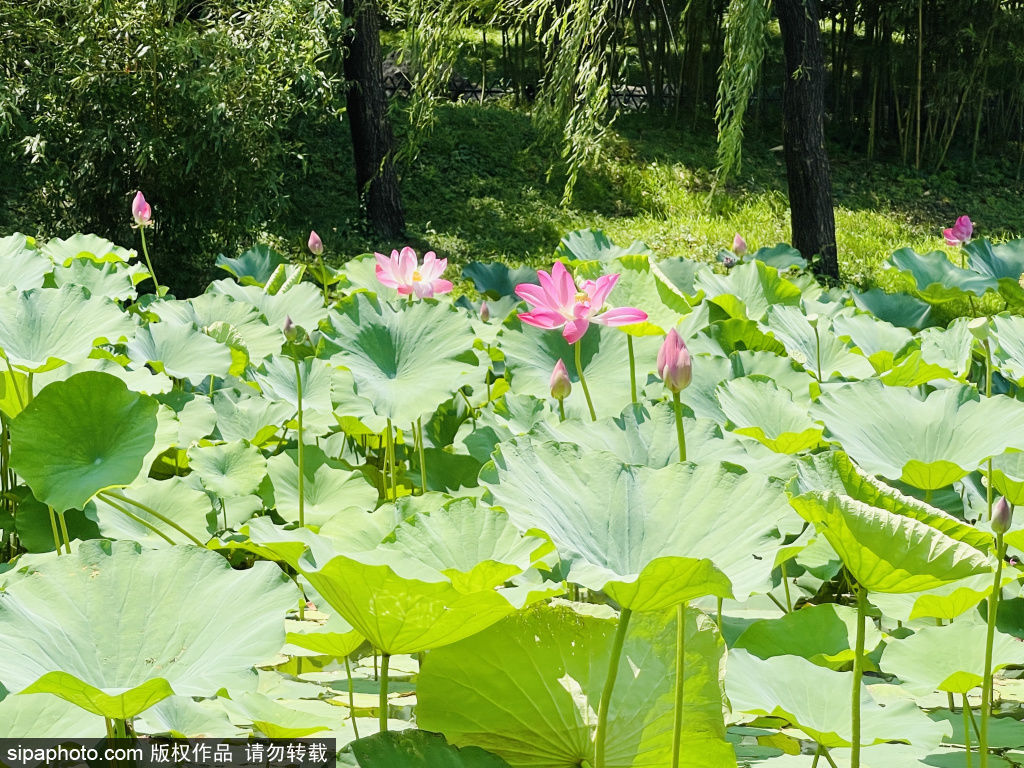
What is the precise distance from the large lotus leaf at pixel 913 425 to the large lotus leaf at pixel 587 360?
18.3 inches

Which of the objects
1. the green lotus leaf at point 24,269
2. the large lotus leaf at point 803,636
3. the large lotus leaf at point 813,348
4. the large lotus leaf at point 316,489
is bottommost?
the large lotus leaf at point 316,489

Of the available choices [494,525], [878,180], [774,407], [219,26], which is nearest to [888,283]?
[878,180]

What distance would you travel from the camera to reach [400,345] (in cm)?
147

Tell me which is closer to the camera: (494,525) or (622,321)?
(494,525)

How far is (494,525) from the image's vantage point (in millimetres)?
854

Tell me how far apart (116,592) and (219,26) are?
525 cm

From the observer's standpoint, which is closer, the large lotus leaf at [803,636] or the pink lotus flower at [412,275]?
the large lotus leaf at [803,636]

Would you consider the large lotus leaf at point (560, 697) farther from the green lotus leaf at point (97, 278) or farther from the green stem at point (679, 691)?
the green lotus leaf at point (97, 278)

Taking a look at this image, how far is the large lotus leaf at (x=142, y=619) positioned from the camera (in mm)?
712

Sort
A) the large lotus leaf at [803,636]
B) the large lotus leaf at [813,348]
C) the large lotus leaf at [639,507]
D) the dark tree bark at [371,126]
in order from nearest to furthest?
the large lotus leaf at [639,507] < the large lotus leaf at [803,636] < the large lotus leaf at [813,348] < the dark tree bark at [371,126]

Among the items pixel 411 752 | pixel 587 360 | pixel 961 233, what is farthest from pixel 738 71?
pixel 411 752

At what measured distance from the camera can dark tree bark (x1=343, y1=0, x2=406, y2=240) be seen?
702cm

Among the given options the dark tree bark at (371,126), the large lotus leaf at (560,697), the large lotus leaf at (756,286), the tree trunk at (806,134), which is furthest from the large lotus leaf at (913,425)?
the dark tree bark at (371,126)

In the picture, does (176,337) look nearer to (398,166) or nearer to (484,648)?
(484,648)
